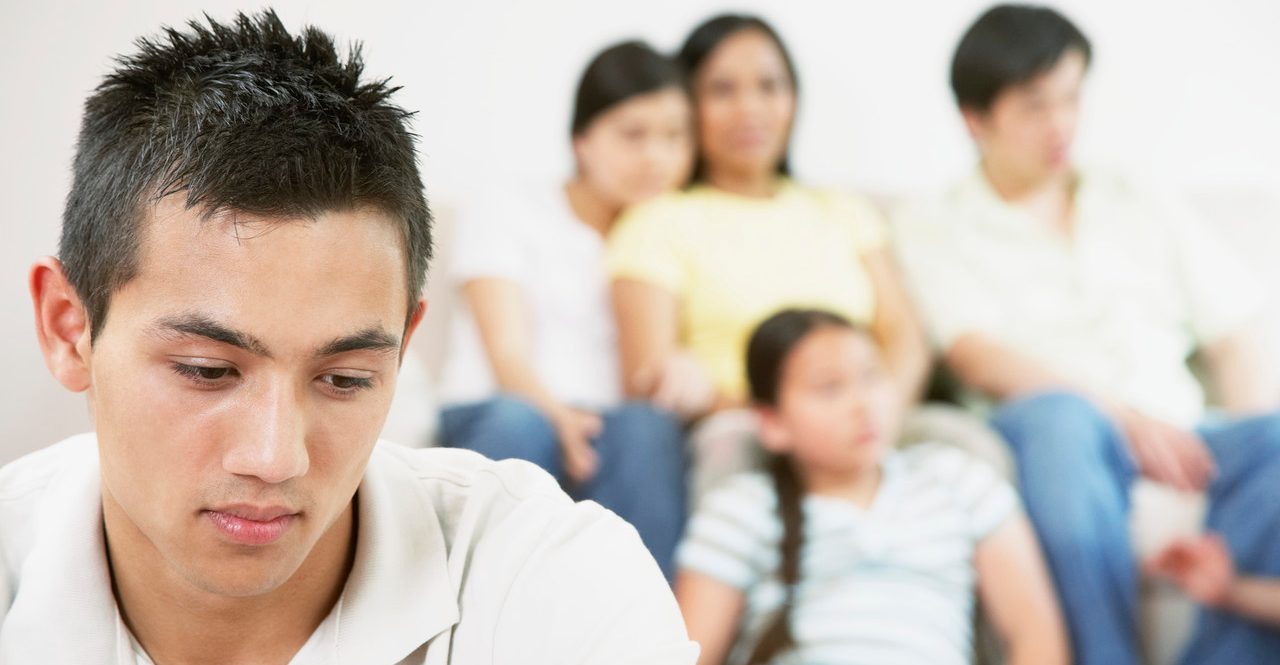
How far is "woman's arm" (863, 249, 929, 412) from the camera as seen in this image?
1.73m

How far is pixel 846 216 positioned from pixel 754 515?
0.63 meters

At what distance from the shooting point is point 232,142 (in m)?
0.63

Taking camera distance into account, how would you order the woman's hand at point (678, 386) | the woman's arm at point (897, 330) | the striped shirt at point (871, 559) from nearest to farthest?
the striped shirt at point (871, 559), the woman's hand at point (678, 386), the woman's arm at point (897, 330)

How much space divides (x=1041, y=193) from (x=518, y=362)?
2.84 ft

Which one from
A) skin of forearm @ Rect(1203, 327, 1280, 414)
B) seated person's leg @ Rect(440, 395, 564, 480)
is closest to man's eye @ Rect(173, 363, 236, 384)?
seated person's leg @ Rect(440, 395, 564, 480)

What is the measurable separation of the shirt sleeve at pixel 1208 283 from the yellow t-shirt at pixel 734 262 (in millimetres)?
457

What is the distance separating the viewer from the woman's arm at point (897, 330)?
1.73m

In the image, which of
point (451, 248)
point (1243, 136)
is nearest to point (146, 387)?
point (451, 248)

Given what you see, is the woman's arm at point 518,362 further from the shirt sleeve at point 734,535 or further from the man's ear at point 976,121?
the man's ear at point 976,121

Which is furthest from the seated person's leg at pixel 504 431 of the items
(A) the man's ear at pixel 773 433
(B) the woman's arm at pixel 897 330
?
(B) the woman's arm at pixel 897 330

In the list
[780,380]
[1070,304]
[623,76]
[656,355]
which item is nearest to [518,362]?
[656,355]

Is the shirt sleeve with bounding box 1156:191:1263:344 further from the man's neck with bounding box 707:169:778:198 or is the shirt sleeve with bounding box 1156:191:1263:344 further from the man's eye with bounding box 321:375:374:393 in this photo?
the man's eye with bounding box 321:375:374:393

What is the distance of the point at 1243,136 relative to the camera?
2.26 metres

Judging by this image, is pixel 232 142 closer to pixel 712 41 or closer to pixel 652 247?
pixel 652 247
